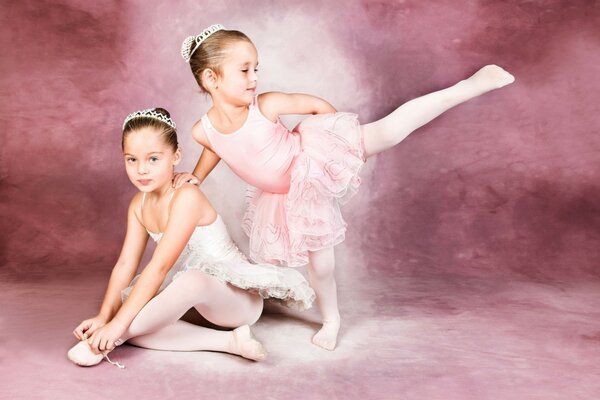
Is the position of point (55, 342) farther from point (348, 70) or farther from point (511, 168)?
point (511, 168)

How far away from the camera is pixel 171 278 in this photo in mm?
2354

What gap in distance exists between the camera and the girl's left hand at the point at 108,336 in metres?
2.07

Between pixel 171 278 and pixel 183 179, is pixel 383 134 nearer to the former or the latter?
pixel 183 179

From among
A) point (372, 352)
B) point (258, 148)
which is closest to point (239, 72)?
point (258, 148)

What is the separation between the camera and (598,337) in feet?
7.61

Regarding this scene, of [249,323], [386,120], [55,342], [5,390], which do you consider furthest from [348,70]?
[5,390]

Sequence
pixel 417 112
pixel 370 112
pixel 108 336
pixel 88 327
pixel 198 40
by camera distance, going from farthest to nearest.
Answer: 1. pixel 370 112
2. pixel 417 112
3. pixel 198 40
4. pixel 88 327
5. pixel 108 336

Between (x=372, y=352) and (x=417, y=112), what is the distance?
2.35 ft

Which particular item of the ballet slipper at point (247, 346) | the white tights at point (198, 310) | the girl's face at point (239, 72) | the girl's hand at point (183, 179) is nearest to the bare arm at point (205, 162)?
the girl's hand at point (183, 179)

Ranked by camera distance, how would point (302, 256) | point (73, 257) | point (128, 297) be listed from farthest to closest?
point (73, 257), point (302, 256), point (128, 297)

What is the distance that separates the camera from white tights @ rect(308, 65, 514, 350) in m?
2.30

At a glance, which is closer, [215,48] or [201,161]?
[215,48]

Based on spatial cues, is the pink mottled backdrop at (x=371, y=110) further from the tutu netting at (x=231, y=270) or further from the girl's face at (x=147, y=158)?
the girl's face at (x=147, y=158)

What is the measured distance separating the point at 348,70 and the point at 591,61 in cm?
92
